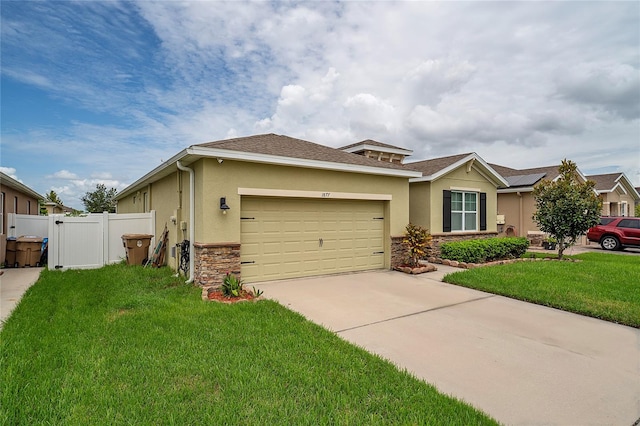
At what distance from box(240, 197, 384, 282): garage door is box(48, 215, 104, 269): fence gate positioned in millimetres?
5837

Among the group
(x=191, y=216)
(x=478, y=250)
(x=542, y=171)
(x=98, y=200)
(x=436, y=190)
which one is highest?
(x=542, y=171)

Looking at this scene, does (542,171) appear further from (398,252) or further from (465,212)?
(398,252)

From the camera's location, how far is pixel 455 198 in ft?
41.3

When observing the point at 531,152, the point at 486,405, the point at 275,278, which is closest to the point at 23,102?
the point at 275,278

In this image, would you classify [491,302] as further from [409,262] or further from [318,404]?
[318,404]

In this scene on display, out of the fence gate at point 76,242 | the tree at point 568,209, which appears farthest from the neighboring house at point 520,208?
the fence gate at point 76,242

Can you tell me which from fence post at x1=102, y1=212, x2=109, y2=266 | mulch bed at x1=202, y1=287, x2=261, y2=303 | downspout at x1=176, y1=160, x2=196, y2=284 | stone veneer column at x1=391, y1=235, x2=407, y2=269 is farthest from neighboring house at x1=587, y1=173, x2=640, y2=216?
fence post at x1=102, y1=212, x2=109, y2=266

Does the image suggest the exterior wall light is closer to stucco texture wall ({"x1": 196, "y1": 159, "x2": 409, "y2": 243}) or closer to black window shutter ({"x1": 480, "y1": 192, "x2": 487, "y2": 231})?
stucco texture wall ({"x1": 196, "y1": 159, "x2": 409, "y2": 243})

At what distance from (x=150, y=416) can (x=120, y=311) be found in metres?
3.43

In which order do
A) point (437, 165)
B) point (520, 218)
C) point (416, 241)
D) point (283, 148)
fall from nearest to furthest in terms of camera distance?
point (283, 148) → point (416, 241) → point (437, 165) → point (520, 218)

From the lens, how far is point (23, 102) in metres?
10.3

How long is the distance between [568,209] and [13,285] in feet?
53.8

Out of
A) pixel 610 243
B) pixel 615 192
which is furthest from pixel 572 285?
pixel 615 192

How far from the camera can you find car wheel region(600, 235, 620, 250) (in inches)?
616
